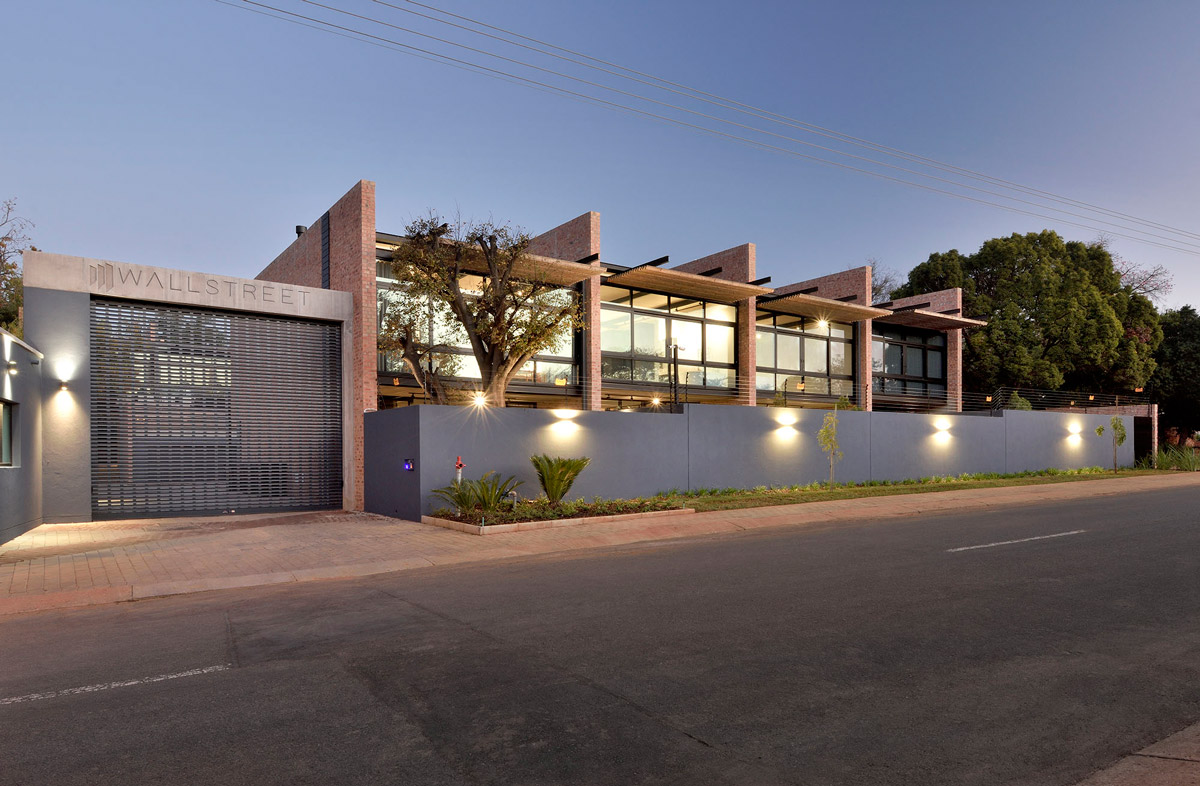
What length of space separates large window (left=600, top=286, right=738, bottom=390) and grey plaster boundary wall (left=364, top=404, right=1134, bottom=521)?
13.3ft

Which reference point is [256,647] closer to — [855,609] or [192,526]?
[855,609]

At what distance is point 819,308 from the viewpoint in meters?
27.2

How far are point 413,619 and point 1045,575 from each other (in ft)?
22.3

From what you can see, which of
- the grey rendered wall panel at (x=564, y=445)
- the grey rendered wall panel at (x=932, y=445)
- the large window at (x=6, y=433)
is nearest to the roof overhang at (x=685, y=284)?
the grey rendered wall panel at (x=564, y=445)

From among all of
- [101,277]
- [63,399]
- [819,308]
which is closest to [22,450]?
[63,399]

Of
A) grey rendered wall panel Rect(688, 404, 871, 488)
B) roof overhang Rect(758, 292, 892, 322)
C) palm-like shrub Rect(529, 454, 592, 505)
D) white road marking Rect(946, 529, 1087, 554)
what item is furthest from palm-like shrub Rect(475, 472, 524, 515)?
roof overhang Rect(758, 292, 892, 322)

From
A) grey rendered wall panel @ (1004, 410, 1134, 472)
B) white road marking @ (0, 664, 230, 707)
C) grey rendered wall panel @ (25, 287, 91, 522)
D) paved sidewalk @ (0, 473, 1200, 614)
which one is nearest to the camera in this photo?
white road marking @ (0, 664, 230, 707)

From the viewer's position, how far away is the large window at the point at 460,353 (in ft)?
61.6

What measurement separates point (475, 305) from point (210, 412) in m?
6.63

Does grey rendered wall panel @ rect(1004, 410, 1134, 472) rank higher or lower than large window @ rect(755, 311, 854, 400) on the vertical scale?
lower

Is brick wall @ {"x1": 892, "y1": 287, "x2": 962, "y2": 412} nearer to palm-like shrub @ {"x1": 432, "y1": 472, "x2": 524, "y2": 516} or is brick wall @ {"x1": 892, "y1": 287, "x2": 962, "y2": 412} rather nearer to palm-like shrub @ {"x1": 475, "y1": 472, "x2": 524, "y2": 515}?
palm-like shrub @ {"x1": 475, "y1": 472, "x2": 524, "y2": 515}

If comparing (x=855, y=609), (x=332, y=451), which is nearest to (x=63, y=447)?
(x=332, y=451)

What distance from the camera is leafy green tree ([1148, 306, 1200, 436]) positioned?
126 ft

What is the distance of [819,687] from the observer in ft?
14.8
